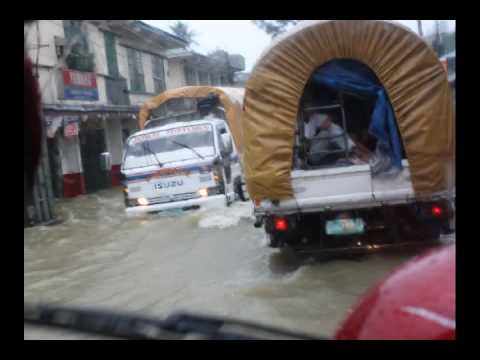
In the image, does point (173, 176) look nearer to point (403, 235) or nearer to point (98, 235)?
point (98, 235)

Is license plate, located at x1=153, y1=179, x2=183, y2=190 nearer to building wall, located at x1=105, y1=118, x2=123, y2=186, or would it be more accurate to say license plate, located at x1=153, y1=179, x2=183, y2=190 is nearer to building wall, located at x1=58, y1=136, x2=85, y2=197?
building wall, located at x1=58, y1=136, x2=85, y2=197

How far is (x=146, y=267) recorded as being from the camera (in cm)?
806

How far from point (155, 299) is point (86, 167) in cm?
1318

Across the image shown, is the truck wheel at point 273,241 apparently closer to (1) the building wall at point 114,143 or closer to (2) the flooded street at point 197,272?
(2) the flooded street at point 197,272

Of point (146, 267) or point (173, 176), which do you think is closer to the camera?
point (146, 267)

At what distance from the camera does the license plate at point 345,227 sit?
20.7 ft

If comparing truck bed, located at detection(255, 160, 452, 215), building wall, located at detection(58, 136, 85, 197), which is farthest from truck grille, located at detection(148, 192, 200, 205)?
building wall, located at detection(58, 136, 85, 197)

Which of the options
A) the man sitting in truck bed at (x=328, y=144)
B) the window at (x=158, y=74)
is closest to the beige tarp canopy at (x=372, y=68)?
the man sitting in truck bed at (x=328, y=144)

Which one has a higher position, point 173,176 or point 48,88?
point 48,88

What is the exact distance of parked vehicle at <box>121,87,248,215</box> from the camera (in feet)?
33.8

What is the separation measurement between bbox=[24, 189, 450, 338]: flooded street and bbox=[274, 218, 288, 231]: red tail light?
0.58 metres

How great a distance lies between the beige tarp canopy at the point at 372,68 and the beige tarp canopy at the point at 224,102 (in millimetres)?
6046
